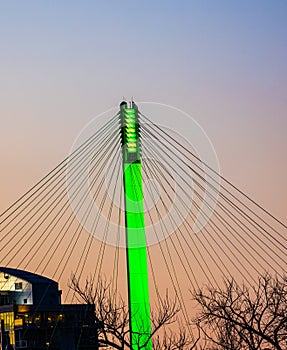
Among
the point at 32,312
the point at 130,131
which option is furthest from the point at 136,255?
the point at 32,312

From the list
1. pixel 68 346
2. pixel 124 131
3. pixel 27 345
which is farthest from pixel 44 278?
pixel 124 131

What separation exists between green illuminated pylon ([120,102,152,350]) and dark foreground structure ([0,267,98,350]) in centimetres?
4666

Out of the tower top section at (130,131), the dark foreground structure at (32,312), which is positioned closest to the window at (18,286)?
the dark foreground structure at (32,312)

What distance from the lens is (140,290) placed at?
38.4m

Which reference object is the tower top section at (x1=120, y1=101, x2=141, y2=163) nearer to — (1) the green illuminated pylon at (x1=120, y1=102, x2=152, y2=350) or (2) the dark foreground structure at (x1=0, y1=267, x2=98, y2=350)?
(1) the green illuminated pylon at (x1=120, y1=102, x2=152, y2=350)

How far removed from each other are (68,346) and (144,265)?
43.9ft

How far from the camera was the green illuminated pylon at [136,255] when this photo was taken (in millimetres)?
38125

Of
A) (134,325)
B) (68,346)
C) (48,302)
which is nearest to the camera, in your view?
(134,325)

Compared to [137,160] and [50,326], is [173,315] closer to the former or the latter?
[137,160]

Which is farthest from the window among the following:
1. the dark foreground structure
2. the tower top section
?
the tower top section

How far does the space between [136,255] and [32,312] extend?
178 feet

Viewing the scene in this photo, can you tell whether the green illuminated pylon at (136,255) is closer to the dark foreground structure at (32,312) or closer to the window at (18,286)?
the dark foreground structure at (32,312)

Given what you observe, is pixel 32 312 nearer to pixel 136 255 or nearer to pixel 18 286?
pixel 18 286

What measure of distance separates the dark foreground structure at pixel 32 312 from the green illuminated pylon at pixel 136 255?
46.7 m
